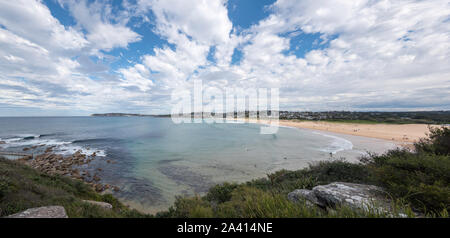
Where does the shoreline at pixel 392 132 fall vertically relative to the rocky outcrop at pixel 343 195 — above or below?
below

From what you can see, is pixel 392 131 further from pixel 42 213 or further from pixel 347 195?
pixel 42 213

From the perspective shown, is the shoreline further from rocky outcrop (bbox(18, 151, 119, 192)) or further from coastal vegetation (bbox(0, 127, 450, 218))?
rocky outcrop (bbox(18, 151, 119, 192))

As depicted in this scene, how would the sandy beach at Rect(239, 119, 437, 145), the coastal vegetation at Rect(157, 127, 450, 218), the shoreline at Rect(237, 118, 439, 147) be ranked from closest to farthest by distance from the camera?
the coastal vegetation at Rect(157, 127, 450, 218) < the shoreline at Rect(237, 118, 439, 147) < the sandy beach at Rect(239, 119, 437, 145)

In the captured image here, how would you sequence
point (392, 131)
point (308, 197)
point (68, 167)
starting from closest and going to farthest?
point (308, 197) → point (68, 167) → point (392, 131)

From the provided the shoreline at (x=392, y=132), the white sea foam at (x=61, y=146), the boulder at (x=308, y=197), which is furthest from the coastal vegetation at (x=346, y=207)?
the shoreline at (x=392, y=132)

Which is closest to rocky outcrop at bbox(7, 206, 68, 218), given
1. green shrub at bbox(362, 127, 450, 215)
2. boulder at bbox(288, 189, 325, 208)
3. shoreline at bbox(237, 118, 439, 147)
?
boulder at bbox(288, 189, 325, 208)

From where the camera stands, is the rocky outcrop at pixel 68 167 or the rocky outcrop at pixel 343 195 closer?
the rocky outcrop at pixel 343 195

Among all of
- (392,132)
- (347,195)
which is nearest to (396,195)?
(347,195)

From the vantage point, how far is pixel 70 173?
1538 cm

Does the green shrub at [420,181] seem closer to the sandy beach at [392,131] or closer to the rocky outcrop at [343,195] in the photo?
the rocky outcrop at [343,195]
